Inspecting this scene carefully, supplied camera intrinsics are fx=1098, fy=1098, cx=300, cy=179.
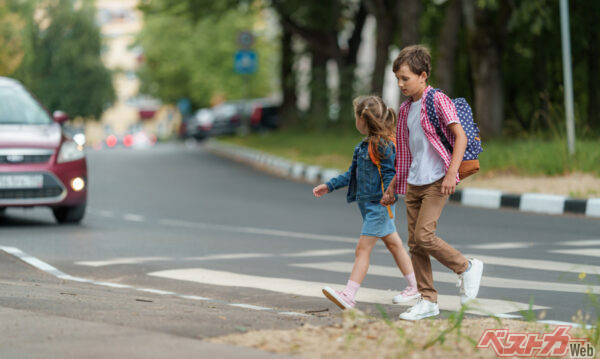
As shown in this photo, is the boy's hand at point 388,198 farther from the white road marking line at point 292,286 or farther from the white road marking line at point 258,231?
the white road marking line at point 258,231

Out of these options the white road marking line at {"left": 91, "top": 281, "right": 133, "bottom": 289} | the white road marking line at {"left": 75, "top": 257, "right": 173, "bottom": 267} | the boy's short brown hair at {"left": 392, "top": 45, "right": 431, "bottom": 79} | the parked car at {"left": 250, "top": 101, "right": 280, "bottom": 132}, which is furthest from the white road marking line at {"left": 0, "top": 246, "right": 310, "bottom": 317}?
the parked car at {"left": 250, "top": 101, "right": 280, "bottom": 132}

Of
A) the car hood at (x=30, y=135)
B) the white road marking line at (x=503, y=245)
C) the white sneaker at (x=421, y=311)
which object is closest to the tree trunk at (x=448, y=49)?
the car hood at (x=30, y=135)

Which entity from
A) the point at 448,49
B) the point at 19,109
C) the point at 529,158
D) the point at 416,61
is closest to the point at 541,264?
the point at 416,61

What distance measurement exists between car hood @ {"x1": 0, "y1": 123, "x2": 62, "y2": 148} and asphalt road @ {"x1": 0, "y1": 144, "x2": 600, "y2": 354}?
95cm

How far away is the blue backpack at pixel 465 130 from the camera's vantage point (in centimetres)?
625

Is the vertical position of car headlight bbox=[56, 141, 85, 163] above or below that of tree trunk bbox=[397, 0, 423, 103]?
below

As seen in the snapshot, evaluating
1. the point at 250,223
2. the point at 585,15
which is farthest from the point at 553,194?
the point at 585,15

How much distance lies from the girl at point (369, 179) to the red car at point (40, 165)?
6.13m

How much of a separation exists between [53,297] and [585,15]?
2216 centimetres

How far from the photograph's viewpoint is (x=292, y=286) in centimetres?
769

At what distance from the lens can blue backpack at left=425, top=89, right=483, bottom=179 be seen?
625cm

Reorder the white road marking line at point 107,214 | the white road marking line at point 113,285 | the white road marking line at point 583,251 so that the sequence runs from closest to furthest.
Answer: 1. the white road marking line at point 113,285
2. the white road marking line at point 583,251
3. the white road marking line at point 107,214

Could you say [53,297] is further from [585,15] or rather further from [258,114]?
[258,114]

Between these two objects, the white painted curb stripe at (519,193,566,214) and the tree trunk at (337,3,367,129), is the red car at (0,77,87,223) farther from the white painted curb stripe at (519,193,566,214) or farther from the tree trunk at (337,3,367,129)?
the tree trunk at (337,3,367,129)
